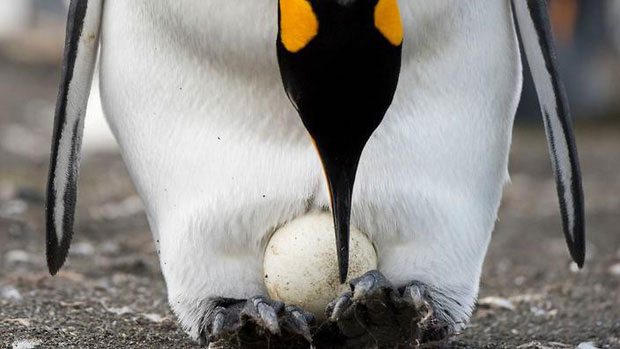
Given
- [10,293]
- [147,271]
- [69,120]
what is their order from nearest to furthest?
[69,120] < [10,293] < [147,271]

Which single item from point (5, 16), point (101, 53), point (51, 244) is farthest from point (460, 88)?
point (5, 16)

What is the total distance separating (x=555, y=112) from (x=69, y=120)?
1174 millimetres

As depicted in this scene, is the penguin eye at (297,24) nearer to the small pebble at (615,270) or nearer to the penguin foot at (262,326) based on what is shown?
the penguin foot at (262,326)

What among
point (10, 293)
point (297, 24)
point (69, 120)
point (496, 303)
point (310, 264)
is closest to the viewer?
point (297, 24)

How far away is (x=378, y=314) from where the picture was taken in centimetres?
230

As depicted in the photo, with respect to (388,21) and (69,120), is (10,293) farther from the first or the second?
(388,21)

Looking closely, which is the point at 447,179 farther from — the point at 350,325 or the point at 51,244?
the point at 51,244

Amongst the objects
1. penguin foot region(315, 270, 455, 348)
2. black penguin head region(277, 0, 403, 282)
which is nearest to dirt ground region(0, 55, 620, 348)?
penguin foot region(315, 270, 455, 348)

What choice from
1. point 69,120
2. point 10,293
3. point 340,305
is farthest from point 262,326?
point 10,293

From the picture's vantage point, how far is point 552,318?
3.34 metres

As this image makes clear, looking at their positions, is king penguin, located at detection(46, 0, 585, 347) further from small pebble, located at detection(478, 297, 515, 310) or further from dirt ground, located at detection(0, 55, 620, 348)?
small pebble, located at detection(478, 297, 515, 310)

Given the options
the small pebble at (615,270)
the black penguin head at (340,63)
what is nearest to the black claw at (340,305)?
the black penguin head at (340,63)

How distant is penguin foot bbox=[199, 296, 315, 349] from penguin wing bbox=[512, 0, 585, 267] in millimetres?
834

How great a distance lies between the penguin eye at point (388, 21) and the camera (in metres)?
2.06
